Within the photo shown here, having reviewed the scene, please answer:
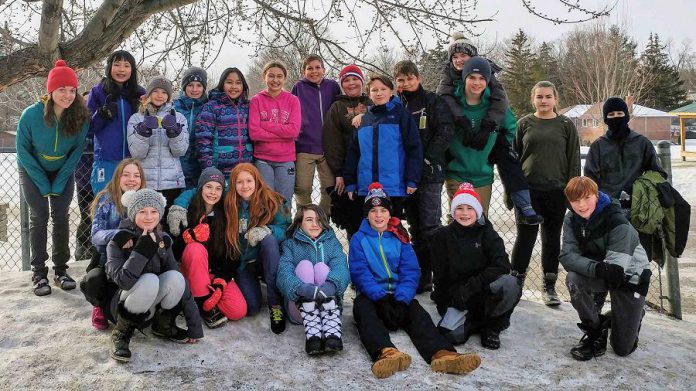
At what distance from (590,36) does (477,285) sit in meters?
26.1

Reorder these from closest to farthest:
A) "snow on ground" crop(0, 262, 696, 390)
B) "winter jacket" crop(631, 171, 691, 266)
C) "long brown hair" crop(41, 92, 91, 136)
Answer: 1. "snow on ground" crop(0, 262, 696, 390)
2. "winter jacket" crop(631, 171, 691, 266)
3. "long brown hair" crop(41, 92, 91, 136)

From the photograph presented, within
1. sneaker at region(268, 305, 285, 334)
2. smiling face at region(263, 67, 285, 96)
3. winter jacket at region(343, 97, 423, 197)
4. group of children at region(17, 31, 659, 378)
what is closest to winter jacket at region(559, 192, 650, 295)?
group of children at region(17, 31, 659, 378)

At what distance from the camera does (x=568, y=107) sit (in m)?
41.3

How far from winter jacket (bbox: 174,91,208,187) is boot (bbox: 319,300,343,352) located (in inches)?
69.6

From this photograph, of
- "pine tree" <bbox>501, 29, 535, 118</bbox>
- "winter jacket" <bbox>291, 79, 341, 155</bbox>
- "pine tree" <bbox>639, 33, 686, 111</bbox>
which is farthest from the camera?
"pine tree" <bbox>639, 33, 686, 111</bbox>

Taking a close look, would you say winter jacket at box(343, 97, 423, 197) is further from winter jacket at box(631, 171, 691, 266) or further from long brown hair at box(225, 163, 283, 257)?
winter jacket at box(631, 171, 691, 266)

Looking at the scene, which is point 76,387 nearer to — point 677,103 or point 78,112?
point 78,112

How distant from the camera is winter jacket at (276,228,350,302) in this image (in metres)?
3.59

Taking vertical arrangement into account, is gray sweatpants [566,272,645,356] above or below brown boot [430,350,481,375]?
above

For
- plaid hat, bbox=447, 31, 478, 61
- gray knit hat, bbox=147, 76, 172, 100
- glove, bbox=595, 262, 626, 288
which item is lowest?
glove, bbox=595, 262, 626, 288

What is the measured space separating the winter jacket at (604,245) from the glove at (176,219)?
8.45 ft

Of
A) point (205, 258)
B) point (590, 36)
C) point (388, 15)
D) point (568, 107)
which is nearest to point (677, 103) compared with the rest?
point (568, 107)

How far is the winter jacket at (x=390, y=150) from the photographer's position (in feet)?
13.3

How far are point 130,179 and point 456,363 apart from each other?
7.83ft
